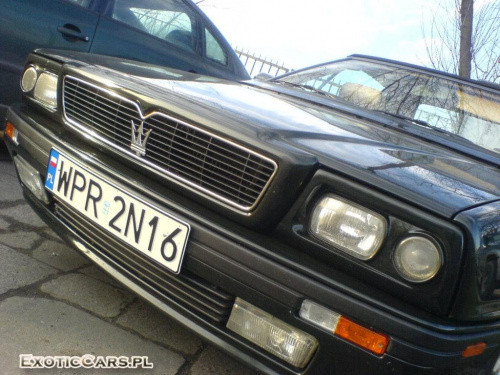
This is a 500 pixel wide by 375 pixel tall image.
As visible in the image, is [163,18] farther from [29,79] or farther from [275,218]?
[275,218]

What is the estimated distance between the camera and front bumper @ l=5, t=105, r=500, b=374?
1291mm

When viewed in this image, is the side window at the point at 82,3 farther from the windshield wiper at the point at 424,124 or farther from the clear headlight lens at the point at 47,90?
the windshield wiper at the point at 424,124

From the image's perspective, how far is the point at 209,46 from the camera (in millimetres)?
4555

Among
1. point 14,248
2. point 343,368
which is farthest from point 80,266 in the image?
point 343,368

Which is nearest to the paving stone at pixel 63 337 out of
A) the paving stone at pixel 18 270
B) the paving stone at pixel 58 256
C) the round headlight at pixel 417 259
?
the paving stone at pixel 18 270

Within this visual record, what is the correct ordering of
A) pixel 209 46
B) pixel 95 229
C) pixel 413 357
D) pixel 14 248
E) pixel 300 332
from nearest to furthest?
1. pixel 413 357
2. pixel 300 332
3. pixel 95 229
4. pixel 14 248
5. pixel 209 46

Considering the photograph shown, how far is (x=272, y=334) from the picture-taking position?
4.82 ft

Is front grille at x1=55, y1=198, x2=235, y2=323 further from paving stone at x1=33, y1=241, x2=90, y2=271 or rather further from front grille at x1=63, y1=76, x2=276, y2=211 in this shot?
paving stone at x1=33, y1=241, x2=90, y2=271

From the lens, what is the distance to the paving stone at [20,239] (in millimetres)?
2363

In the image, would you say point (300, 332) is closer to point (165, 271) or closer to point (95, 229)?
point (165, 271)

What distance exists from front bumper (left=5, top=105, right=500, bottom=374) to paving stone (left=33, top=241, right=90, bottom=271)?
1.41 feet

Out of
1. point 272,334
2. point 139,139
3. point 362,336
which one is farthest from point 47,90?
point 362,336

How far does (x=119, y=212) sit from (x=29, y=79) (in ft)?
3.20

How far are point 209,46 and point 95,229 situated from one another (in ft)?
10.1
